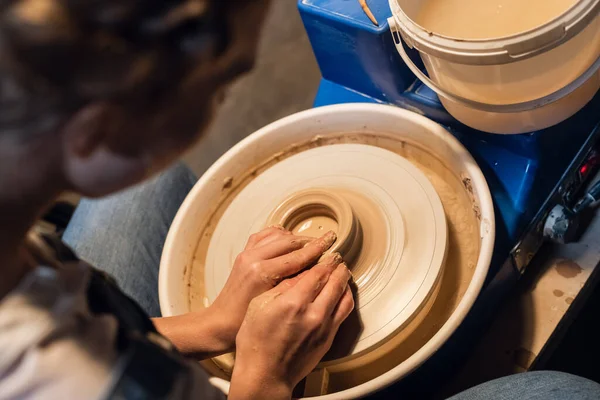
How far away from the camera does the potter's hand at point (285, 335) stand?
78 cm

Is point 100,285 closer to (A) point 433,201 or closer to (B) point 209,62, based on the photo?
(B) point 209,62

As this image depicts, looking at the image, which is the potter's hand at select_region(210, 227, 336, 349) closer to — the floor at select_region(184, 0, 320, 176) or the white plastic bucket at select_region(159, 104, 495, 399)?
the white plastic bucket at select_region(159, 104, 495, 399)

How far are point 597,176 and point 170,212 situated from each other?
83 cm

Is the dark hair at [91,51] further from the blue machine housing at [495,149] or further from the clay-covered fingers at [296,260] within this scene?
the blue machine housing at [495,149]

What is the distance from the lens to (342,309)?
856 millimetres

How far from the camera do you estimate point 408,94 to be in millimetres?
1048

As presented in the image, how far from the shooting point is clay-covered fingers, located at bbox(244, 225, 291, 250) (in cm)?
92

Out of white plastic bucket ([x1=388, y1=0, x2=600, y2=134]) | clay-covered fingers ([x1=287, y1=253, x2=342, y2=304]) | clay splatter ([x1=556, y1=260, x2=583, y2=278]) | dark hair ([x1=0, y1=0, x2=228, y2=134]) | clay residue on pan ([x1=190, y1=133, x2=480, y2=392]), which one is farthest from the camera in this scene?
clay splatter ([x1=556, y1=260, x2=583, y2=278])

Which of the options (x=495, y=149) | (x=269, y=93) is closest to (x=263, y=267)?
(x=495, y=149)

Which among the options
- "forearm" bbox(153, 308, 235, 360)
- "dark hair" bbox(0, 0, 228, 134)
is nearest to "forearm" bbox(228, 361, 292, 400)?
"forearm" bbox(153, 308, 235, 360)

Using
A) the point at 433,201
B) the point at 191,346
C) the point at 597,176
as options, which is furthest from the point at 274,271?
the point at 597,176

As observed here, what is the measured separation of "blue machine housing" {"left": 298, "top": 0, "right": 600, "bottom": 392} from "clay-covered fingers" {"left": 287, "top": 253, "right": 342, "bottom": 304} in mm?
215

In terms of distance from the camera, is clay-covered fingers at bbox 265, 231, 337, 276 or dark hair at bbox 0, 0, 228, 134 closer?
dark hair at bbox 0, 0, 228, 134

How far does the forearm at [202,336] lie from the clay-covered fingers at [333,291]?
0.16 m
